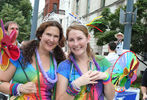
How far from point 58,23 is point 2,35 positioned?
0.62 metres

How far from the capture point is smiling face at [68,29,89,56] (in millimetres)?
1791

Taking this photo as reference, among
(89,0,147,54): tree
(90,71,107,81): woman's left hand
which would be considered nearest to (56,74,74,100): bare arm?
(90,71,107,81): woman's left hand

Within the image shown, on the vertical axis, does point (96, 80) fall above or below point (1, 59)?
below

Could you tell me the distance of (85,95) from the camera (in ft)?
5.71

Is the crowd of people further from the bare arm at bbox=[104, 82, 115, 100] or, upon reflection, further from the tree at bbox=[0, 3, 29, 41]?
the tree at bbox=[0, 3, 29, 41]

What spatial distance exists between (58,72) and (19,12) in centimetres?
1717

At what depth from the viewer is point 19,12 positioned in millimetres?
17906

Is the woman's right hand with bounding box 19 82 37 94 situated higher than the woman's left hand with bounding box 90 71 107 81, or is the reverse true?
the woman's left hand with bounding box 90 71 107 81

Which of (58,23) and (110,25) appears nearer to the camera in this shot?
(58,23)

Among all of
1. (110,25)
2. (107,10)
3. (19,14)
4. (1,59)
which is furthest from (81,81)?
(19,14)

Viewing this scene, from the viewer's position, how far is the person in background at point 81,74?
1.65 metres

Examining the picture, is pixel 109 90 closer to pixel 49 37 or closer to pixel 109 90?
pixel 109 90

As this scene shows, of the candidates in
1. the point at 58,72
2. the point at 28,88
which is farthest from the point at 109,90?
the point at 28,88

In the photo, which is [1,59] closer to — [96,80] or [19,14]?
[96,80]
